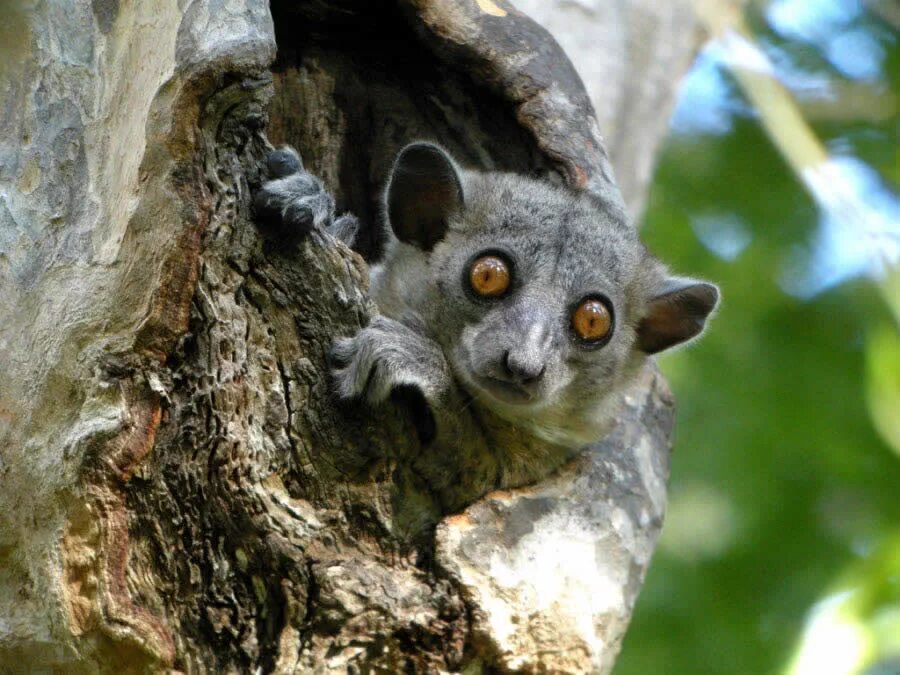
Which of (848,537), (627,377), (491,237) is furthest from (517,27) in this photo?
(848,537)

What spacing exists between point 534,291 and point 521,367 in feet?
1.29

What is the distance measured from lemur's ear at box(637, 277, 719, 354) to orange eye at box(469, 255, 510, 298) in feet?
2.26

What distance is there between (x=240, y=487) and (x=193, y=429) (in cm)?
19

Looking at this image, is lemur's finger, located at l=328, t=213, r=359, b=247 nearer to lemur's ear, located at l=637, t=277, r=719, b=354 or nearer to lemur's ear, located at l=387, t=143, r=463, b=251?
lemur's ear, located at l=387, t=143, r=463, b=251

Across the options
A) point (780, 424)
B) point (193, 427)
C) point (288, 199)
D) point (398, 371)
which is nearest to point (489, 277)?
point (398, 371)

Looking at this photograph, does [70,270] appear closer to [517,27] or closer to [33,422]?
[33,422]

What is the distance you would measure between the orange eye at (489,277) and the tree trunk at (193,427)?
1.80ft

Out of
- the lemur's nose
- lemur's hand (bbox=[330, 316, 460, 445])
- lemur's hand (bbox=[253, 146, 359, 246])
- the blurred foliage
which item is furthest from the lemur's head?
the blurred foliage

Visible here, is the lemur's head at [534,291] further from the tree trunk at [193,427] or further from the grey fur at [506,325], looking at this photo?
the tree trunk at [193,427]

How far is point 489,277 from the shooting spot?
3.78 meters

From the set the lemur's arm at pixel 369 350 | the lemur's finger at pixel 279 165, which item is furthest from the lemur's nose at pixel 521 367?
the lemur's finger at pixel 279 165

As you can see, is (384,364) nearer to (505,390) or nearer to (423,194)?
(505,390)

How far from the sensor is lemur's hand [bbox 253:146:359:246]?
3.00 m

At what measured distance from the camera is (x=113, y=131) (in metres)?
3.15
